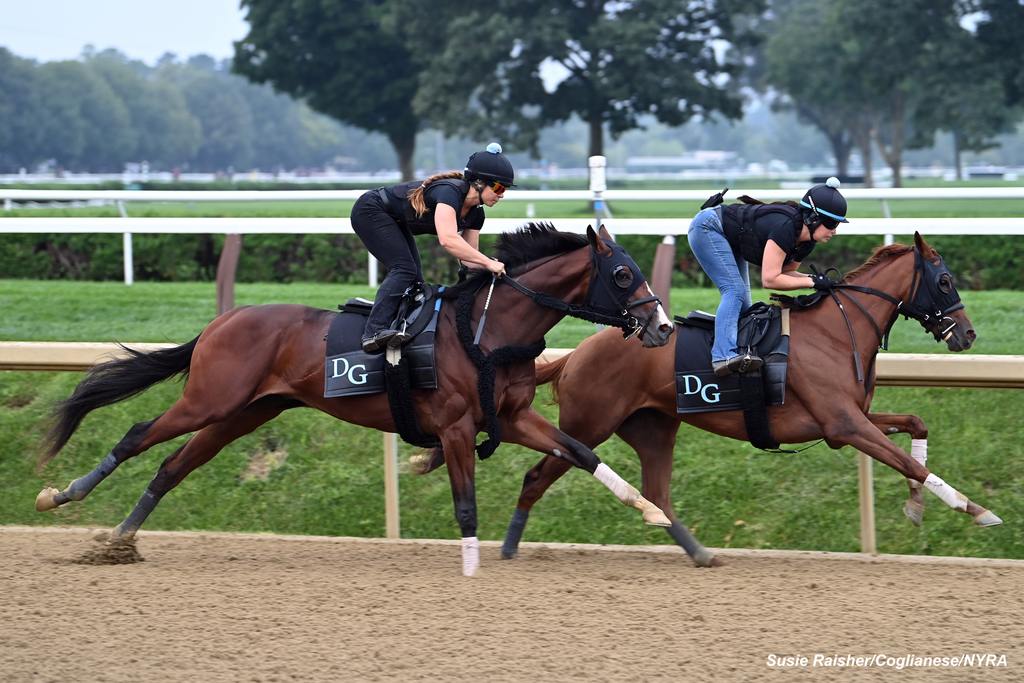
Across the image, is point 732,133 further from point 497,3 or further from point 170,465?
point 170,465

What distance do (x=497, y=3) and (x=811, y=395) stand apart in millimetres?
25480

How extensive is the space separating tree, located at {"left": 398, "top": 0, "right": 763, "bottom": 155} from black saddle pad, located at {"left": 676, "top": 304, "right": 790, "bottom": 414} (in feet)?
77.2

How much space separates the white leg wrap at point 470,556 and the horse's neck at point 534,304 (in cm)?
86

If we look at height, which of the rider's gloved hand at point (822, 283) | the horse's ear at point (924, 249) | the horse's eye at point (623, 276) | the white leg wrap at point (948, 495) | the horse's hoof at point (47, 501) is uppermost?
the horse's ear at point (924, 249)

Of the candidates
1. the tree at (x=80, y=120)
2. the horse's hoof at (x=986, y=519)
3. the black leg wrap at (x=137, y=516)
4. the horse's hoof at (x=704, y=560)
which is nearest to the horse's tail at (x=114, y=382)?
the black leg wrap at (x=137, y=516)

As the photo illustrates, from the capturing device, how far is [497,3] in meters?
30.3

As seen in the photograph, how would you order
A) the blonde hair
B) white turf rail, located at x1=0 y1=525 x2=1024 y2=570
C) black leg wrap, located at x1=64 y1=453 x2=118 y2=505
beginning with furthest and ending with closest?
1. black leg wrap, located at x1=64 y1=453 x2=118 y2=505
2. white turf rail, located at x1=0 y1=525 x2=1024 y2=570
3. the blonde hair

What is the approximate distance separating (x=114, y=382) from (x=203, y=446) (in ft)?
1.82

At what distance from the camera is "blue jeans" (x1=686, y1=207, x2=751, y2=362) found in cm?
611

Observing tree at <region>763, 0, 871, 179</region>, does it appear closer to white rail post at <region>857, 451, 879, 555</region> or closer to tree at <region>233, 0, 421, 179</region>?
tree at <region>233, 0, 421, 179</region>

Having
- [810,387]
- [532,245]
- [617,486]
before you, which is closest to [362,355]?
[532,245]

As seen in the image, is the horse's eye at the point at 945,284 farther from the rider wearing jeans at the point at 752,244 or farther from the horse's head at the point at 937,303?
the rider wearing jeans at the point at 752,244

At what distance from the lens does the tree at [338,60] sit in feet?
111

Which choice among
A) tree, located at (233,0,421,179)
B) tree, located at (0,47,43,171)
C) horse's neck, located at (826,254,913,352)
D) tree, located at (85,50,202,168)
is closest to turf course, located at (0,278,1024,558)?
horse's neck, located at (826,254,913,352)
